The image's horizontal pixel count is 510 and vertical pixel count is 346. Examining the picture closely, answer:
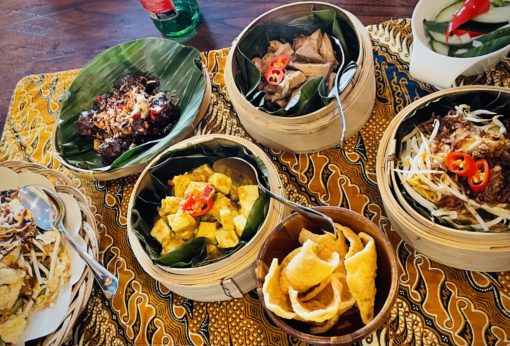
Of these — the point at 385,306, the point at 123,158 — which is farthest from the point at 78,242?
the point at 385,306

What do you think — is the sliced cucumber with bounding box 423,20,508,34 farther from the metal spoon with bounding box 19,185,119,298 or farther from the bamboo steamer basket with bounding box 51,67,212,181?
the metal spoon with bounding box 19,185,119,298

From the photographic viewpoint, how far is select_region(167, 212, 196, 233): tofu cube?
5.33 feet

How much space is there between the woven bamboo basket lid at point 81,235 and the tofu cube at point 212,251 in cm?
47

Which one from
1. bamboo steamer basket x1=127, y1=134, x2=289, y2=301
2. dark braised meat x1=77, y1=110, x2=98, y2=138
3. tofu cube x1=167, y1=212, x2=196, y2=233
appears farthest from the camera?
dark braised meat x1=77, y1=110, x2=98, y2=138

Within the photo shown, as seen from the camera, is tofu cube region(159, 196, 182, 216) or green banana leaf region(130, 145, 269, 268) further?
tofu cube region(159, 196, 182, 216)

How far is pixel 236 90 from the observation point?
1.87m

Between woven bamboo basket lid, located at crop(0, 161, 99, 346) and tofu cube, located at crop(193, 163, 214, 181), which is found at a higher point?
tofu cube, located at crop(193, 163, 214, 181)

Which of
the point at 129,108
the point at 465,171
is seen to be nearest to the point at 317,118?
the point at 465,171

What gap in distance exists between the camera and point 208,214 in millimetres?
1700

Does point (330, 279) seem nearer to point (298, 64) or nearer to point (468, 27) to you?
point (298, 64)

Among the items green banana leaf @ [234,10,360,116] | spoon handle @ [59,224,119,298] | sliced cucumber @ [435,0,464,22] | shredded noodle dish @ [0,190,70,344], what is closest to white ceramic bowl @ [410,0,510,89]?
sliced cucumber @ [435,0,464,22]

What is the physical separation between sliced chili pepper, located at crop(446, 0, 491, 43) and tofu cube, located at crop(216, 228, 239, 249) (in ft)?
3.91


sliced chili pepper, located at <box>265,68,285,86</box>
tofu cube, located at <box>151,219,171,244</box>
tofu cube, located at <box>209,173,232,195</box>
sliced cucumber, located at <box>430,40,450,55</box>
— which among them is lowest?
tofu cube, located at <box>151,219,171,244</box>

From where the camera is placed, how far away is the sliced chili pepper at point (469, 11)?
1766mm
